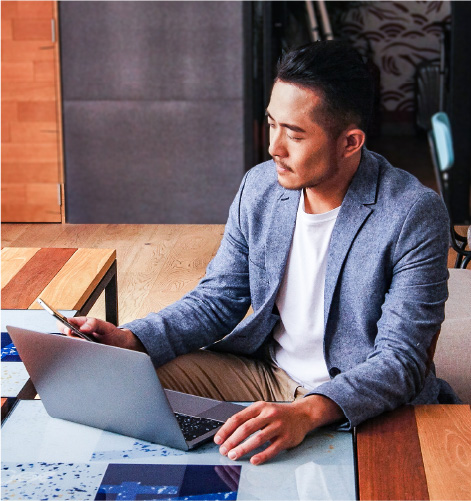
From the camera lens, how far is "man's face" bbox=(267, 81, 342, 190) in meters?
1.63

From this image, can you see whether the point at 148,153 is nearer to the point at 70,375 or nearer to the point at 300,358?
the point at 300,358

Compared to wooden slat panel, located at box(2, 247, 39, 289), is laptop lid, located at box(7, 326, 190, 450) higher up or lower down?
higher up

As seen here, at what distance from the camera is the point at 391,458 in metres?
1.28

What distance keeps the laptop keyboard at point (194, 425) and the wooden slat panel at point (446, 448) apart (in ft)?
1.07

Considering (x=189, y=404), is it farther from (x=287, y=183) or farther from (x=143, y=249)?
(x=143, y=249)

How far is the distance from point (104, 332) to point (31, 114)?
3.98m

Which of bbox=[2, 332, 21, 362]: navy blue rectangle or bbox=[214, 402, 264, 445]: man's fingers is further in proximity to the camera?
bbox=[2, 332, 21, 362]: navy blue rectangle

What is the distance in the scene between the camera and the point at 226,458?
1.30m

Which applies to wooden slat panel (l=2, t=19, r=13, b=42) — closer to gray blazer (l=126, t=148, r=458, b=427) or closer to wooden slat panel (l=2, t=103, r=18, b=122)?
wooden slat panel (l=2, t=103, r=18, b=122)

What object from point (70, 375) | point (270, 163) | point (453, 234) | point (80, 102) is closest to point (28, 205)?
point (80, 102)

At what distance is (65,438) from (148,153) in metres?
4.21

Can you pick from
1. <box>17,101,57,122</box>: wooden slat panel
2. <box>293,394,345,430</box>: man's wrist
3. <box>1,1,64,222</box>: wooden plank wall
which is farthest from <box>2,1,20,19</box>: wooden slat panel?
<box>293,394,345,430</box>: man's wrist

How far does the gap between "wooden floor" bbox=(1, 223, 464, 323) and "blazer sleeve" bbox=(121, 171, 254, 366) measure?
5.99 feet

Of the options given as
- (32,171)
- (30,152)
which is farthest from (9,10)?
(32,171)
